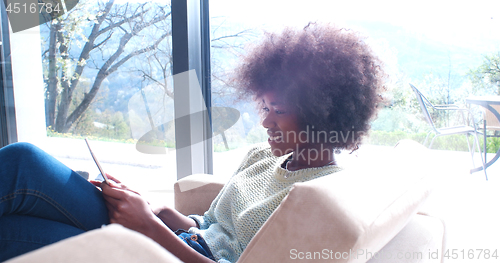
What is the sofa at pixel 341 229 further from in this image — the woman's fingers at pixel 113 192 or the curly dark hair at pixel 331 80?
the woman's fingers at pixel 113 192

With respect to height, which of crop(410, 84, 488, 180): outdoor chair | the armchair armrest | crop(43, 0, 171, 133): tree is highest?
crop(43, 0, 171, 133): tree

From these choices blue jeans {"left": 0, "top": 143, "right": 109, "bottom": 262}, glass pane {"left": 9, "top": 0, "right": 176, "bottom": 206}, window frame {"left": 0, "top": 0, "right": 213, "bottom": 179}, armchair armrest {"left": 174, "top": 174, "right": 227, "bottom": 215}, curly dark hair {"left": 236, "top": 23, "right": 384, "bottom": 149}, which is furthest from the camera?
glass pane {"left": 9, "top": 0, "right": 176, "bottom": 206}

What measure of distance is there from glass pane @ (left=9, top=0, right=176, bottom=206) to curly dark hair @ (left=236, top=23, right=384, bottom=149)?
1366 mm

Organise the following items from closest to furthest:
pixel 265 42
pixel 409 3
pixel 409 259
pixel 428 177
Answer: pixel 409 259, pixel 428 177, pixel 265 42, pixel 409 3

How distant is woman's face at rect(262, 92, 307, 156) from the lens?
1.14 metres

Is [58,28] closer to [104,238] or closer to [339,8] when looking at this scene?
[339,8]

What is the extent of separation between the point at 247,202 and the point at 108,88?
1913mm

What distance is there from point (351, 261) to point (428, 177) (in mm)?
443

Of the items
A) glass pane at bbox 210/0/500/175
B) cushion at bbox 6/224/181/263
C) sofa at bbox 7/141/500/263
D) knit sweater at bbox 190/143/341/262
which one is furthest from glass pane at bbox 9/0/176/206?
cushion at bbox 6/224/181/263

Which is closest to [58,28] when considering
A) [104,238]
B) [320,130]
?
[320,130]

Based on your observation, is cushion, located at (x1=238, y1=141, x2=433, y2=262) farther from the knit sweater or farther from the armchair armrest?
the armchair armrest

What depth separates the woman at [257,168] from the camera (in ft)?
3.08

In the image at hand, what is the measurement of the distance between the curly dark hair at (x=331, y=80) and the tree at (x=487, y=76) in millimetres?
1159

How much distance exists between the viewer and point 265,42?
4.20 feet
